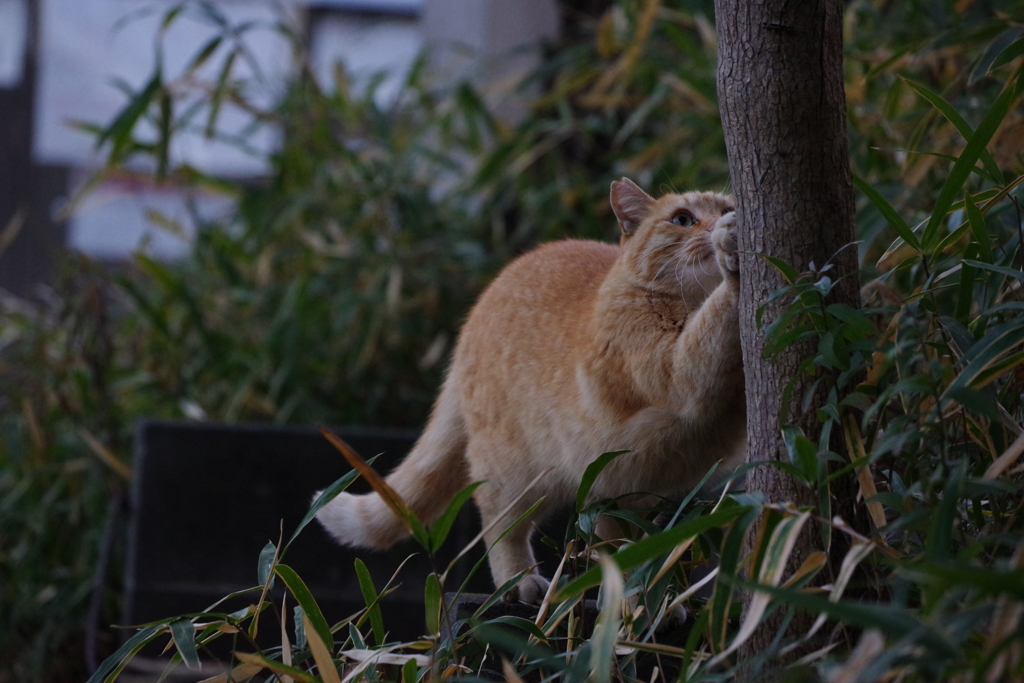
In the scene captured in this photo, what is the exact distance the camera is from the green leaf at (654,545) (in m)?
0.79

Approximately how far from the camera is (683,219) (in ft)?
4.30

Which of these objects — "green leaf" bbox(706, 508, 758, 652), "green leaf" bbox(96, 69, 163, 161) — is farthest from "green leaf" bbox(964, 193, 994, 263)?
"green leaf" bbox(96, 69, 163, 161)

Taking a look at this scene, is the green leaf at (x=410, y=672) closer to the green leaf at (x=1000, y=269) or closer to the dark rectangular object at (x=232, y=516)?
the green leaf at (x=1000, y=269)

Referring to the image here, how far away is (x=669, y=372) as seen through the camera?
1.17m

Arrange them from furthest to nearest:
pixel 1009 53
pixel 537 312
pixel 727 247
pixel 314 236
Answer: pixel 314 236, pixel 537 312, pixel 1009 53, pixel 727 247

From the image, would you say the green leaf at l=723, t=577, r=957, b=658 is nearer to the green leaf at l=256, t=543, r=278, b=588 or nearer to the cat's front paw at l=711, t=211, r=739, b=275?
the cat's front paw at l=711, t=211, r=739, b=275

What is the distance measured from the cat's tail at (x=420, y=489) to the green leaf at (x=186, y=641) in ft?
1.69

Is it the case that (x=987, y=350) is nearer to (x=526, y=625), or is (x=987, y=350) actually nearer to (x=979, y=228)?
(x=979, y=228)

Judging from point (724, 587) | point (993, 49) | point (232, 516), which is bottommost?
point (232, 516)

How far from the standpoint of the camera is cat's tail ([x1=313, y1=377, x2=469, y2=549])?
1549 millimetres

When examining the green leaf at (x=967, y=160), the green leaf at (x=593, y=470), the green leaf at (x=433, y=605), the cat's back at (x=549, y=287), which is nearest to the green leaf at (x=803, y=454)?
the green leaf at (x=593, y=470)

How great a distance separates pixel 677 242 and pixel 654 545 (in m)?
0.59

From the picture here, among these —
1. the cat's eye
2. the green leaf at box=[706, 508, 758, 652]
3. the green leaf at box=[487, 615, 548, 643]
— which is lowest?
the green leaf at box=[487, 615, 548, 643]

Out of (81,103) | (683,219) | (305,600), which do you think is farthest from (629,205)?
(81,103)
